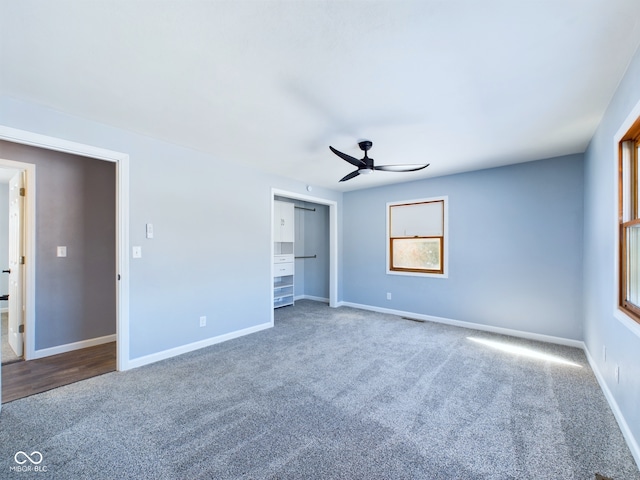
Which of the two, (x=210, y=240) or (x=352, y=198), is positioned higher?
(x=352, y=198)

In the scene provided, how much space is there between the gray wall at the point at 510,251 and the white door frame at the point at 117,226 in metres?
4.21

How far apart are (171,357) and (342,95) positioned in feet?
10.9

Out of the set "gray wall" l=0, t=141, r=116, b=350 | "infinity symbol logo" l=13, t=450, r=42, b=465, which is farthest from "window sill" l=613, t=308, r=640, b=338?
"gray wall" l=0, t=141, r=116, b=350

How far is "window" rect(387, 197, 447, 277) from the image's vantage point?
4859 millimetres

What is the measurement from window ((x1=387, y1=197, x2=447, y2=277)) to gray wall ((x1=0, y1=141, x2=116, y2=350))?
15.0 feet

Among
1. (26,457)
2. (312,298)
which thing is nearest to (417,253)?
(312,298)

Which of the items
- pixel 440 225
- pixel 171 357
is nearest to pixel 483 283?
pixel 440 225

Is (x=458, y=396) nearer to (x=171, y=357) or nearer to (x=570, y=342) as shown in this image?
(x=570, y=342)

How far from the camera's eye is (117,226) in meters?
2.97

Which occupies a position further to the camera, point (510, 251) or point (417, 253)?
point (417, 253)

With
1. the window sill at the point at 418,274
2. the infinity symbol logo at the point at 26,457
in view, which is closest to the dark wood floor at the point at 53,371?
the infinity symbol logo at the point at 26,457

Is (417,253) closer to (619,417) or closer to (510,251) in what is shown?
(510,251)

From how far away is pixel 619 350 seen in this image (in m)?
2.10

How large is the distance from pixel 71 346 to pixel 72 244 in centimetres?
130
